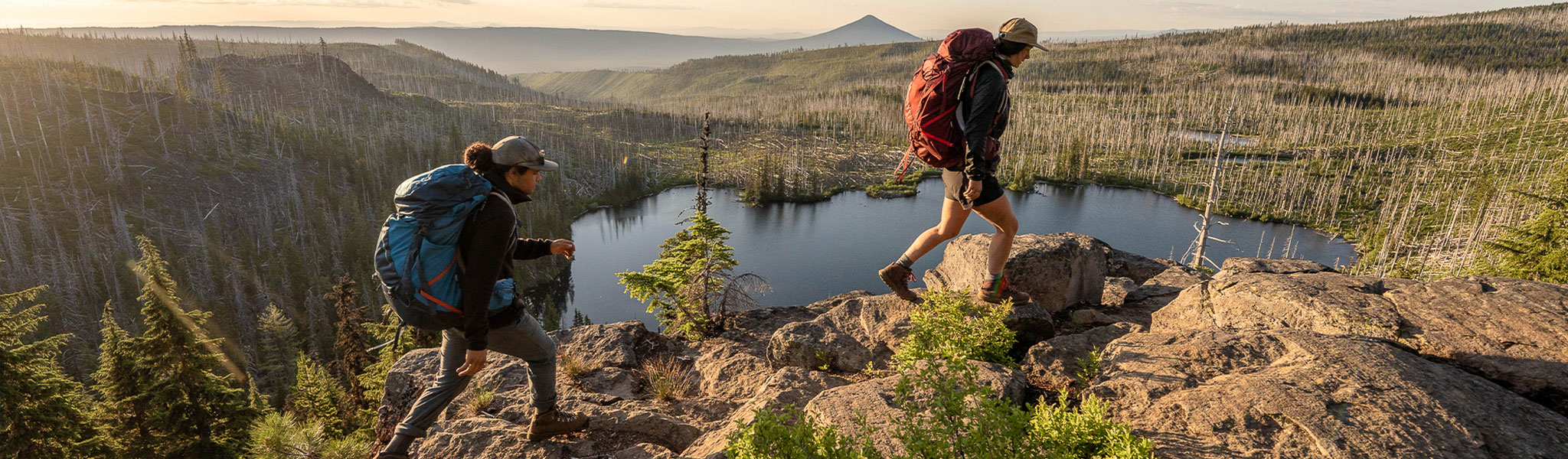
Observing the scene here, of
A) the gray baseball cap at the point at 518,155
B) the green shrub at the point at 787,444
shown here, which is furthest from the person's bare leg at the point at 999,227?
the gray baseball cap at the point at 518,155

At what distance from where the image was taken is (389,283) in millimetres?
4652

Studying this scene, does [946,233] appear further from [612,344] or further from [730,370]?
[612,344]

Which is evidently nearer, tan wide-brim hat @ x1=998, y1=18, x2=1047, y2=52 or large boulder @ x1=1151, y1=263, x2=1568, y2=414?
large boulder @ x1=1151, y1=263, x2=1568, y2=414

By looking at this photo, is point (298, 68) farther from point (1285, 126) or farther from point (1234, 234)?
point (1285, 126)

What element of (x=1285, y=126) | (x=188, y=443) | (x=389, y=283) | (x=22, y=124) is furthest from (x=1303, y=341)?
(x=1285, y=126)

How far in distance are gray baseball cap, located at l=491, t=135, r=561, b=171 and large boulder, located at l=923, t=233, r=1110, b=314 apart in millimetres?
6179

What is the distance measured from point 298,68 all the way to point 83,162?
11519 centimetres

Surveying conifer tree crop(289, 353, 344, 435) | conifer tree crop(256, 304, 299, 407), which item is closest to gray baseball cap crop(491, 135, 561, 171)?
conifer tree crop(289, 353, 344, 435)

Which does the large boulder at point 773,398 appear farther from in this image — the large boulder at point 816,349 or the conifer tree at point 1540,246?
the conifer tree at point 1540,246

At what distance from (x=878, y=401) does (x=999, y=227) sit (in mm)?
3010

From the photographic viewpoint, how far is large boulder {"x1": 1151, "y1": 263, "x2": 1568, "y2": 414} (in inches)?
203

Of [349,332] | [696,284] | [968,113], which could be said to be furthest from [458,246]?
[349,332]

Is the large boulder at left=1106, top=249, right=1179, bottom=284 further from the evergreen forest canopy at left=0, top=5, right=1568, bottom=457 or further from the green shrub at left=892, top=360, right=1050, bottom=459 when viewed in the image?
the green shrub at left=892, top=360, right=1050, bottom=459

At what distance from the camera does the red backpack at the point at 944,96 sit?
6016 mm
